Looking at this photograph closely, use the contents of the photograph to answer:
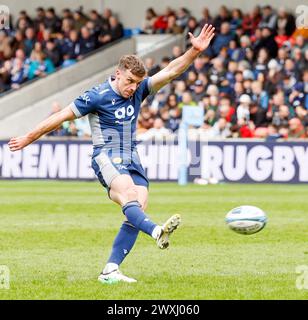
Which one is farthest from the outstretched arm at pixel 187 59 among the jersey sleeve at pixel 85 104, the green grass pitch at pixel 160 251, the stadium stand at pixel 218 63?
the stadium stand at pixel 218 63

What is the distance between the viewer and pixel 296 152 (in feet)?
77.8

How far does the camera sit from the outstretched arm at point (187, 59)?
9875 mm

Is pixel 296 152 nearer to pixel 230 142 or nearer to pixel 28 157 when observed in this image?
pixel 230 142

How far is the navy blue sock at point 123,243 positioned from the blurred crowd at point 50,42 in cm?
2274

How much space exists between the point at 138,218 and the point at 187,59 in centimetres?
162

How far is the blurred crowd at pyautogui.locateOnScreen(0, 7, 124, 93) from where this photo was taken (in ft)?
107

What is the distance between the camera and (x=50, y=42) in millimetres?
32500

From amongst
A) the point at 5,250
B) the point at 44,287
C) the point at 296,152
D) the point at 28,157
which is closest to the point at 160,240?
the point at 44,287

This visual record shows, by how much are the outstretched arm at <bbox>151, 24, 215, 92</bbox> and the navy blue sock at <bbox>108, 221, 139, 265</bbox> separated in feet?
4.54

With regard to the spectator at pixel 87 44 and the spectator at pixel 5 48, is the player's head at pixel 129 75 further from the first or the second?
the spectator at pixel 5 48

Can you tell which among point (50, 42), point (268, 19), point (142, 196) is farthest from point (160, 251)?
point (50, 42)

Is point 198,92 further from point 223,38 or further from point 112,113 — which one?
point 112,113

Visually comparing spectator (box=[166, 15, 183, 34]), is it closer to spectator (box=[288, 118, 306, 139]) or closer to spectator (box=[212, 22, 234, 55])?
spectator (box=[212, 22, 234, 55])
